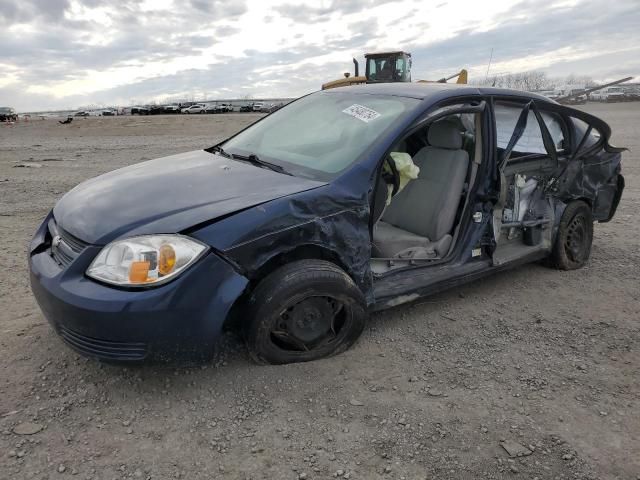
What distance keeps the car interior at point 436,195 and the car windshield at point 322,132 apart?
342 mm

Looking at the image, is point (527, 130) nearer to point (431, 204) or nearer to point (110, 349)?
point (431, 204)

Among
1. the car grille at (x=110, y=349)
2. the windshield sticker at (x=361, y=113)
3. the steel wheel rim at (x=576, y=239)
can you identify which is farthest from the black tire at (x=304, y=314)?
the steel wheel rim at (x=576, y=239)

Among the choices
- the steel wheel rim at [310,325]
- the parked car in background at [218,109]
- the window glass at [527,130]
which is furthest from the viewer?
the parked car in background at [218,109]

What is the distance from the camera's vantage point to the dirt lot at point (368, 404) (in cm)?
223

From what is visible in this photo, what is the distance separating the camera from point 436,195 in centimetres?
385

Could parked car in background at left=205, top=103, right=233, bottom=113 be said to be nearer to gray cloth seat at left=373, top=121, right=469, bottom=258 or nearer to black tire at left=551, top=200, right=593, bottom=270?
black tire at left=551, top=200, right=593, bottom=270

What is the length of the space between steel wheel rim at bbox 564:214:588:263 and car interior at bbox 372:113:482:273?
4.57 feet

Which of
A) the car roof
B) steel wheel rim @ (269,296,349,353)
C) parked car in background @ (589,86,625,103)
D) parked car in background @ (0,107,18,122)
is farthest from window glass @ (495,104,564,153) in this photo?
parked car in background @ (589,86,625,103)

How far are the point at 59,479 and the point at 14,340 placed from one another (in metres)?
1.36

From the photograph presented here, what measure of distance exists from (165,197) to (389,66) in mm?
14945

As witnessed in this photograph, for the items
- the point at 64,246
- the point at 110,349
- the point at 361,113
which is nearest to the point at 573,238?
the point at 361,113

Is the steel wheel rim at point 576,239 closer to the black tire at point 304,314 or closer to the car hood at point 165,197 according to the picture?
the black tire at point 304,314

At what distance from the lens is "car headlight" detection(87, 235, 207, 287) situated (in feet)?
7.86

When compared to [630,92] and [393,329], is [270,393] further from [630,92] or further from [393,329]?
[630,92]
